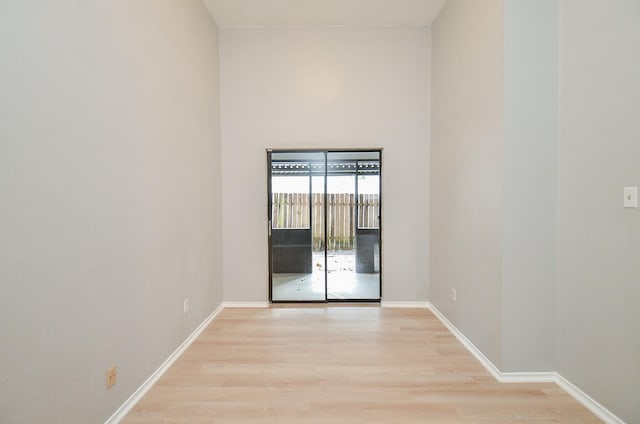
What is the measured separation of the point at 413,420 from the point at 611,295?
1396 mm

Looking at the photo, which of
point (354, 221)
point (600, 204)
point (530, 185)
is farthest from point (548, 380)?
point (354, 221)

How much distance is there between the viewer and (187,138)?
2746 millimetres

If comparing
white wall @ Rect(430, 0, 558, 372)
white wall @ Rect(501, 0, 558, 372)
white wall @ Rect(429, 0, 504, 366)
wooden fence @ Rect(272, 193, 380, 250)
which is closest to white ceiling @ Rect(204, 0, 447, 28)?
white wall @ Rect(429, 0, 504, 366)

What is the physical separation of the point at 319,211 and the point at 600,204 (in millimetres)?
2559

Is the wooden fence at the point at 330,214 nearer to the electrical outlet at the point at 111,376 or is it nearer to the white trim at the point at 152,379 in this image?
the white trim at the point at 152,379

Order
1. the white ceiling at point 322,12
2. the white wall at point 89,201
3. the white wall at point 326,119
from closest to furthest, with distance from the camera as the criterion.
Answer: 1. the white wall at point 89,201
2. the white ceiling at point 322,12
3. the white wall at point 326,119

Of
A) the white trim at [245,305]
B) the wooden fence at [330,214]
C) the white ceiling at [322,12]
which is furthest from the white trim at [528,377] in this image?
the white ceiling at [322,12]

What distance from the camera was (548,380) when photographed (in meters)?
2.10

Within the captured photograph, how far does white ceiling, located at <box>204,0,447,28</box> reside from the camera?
3.11 meters

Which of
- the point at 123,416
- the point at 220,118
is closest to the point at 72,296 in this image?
the point at 123,416

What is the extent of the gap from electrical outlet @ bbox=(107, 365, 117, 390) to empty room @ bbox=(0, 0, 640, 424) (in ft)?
0.05

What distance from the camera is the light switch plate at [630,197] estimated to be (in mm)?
1577

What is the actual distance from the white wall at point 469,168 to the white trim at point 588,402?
42 centimetres

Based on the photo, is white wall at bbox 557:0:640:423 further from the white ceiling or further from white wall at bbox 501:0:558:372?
the white ceiling
